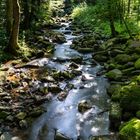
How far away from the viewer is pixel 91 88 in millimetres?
15773

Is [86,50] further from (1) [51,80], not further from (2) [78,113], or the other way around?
(2) [78,113]

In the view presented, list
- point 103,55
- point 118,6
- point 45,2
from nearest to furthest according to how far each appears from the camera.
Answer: point 103,55
point 118,6
point 45,2

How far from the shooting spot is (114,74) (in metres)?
16.8

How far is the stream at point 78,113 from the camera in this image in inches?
446

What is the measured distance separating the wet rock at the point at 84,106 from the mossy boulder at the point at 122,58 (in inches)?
221

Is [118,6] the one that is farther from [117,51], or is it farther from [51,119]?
[51,119]

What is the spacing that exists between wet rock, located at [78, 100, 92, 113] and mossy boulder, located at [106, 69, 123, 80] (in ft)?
10.4

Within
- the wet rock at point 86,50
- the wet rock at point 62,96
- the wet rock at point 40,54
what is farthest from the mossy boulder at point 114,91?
the wet rock at point 86,50

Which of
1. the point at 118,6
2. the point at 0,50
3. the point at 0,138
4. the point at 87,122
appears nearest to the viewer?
the point at 0,138

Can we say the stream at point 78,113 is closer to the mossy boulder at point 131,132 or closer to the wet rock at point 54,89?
the wet rock at point 54,89

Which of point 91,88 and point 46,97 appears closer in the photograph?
point 46,97

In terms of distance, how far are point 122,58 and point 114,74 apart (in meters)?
2.52

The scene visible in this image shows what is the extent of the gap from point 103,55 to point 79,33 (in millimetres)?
10692

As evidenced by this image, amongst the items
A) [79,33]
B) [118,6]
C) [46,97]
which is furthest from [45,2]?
[46,97]
